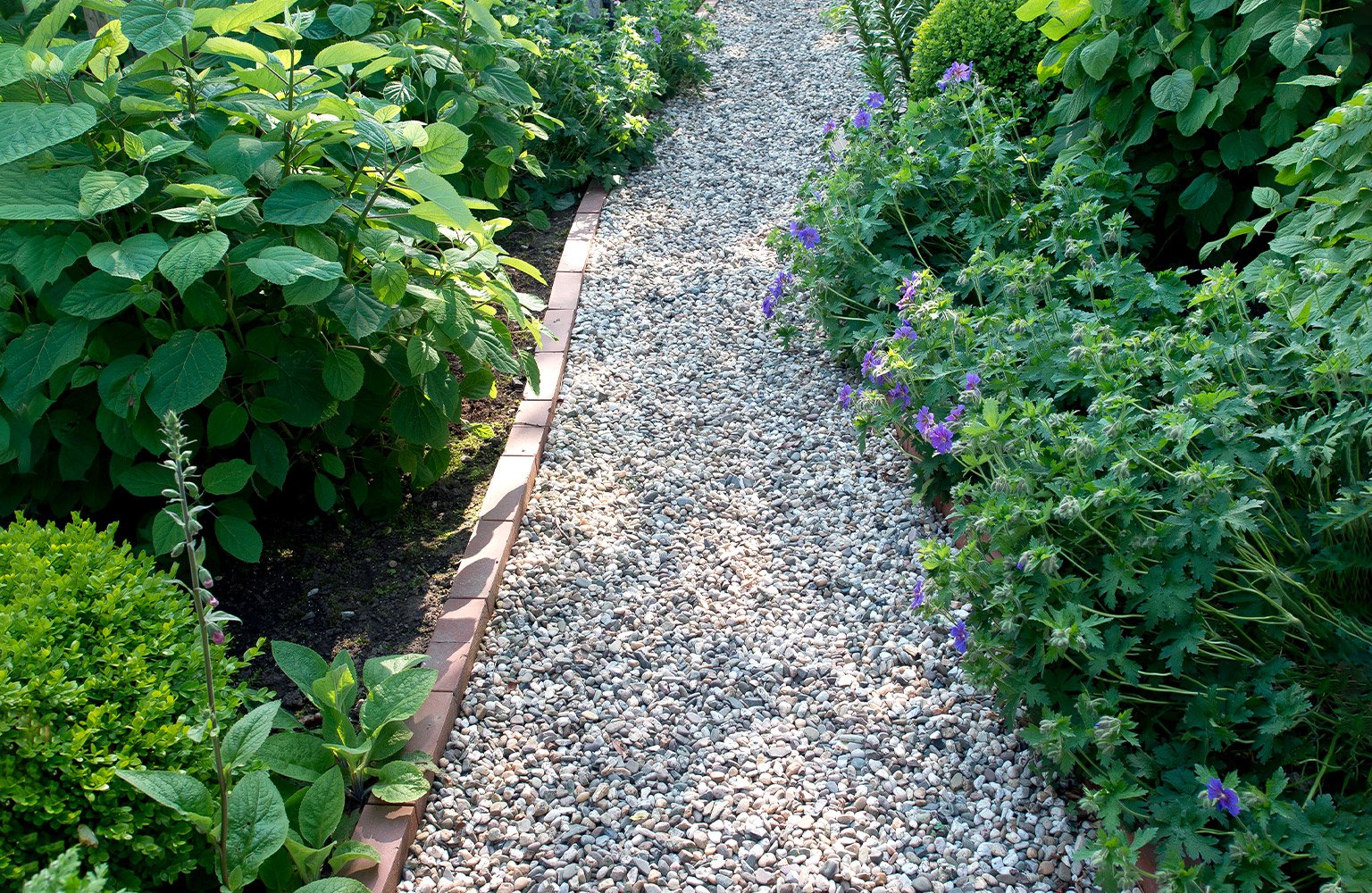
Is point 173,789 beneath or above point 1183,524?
beneath

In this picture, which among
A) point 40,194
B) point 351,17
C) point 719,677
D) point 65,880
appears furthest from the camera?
point 351,17

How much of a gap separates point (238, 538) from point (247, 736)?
0.78 m

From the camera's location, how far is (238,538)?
245 centimetres

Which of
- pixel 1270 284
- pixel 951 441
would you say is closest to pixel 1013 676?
pixel 951 441

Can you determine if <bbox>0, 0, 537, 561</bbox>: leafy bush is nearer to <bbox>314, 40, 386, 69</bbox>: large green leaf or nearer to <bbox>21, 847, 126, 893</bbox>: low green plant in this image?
<bbox>314, 40, 386, 69</bbox>: large green leaf

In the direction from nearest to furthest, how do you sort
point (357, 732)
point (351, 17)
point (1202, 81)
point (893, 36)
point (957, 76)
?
1. point (357, 732)
2. point (351, 17)
3. point (1202, 81)
4. point (957, 76)
5. point (893, 36)

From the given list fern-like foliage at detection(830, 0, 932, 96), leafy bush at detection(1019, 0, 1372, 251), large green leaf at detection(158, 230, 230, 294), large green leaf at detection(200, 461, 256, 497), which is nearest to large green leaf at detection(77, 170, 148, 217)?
large green leaf at detection(158, 230, 230, 294)

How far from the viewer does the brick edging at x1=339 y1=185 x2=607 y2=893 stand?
209 centimetres

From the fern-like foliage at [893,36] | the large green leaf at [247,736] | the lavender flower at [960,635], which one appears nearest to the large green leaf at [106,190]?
the large green leaf at [247,736]

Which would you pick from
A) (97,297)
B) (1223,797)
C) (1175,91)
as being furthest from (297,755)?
(1175,91)

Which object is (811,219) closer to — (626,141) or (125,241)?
Result: (626,141)

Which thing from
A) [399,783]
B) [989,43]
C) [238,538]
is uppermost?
[989,43]

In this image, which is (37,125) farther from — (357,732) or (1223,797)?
(1223,797)

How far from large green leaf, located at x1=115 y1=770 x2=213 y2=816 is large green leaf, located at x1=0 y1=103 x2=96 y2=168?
4.37ft
